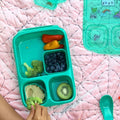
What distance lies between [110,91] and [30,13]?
0.54 m

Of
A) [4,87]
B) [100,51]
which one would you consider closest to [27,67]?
[4,87]

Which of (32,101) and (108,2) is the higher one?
(108,2)

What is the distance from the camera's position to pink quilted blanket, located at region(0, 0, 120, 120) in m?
0.91

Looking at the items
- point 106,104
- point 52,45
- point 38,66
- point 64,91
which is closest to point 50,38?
point 52,45

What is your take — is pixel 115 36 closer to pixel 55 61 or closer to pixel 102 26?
pixel 102 26

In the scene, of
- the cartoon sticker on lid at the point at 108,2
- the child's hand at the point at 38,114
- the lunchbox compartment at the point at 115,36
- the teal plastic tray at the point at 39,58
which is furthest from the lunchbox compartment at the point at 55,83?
the cartoon sticker on lid at the point at 108,2

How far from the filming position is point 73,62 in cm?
93

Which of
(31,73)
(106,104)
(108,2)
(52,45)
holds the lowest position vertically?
(106,104)

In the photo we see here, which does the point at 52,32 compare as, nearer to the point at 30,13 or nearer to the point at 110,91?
the point at 30,13

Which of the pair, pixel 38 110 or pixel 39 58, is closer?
pixel 38 110

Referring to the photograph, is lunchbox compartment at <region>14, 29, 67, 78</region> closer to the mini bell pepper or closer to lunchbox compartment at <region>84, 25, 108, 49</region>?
the mini bell pepper

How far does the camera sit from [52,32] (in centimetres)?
91

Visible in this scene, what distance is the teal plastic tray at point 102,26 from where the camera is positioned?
0.93 metres

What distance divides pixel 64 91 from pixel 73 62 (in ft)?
0.47
